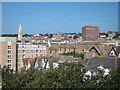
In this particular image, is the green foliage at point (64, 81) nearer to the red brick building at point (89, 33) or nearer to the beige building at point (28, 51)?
the beige building at point (28, 51)

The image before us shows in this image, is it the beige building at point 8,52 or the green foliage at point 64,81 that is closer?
the green foliage at point 64,81

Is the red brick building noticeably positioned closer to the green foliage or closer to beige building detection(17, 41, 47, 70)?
beige building detection(17, 41, 47, 70)

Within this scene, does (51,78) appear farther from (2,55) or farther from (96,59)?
(2,55)

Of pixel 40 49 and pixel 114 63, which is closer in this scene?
pixel 114 63

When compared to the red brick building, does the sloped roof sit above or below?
below

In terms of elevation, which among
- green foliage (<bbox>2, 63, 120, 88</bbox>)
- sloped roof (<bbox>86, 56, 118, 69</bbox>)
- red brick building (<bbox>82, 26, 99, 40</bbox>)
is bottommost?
green foliage (<bbox>2, 63, 120, 88</bbox>)

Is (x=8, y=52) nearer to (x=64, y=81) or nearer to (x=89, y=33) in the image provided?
(x=64, y=81)

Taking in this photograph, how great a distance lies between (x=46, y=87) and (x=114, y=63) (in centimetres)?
190

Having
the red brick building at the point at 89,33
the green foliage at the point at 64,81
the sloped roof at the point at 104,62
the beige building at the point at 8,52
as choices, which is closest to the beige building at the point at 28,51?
the beige building at the point at 8,52

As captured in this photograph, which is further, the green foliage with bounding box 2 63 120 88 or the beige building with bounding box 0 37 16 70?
the beige building with bounding box 0 37 16 70

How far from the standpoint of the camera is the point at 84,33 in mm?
24469

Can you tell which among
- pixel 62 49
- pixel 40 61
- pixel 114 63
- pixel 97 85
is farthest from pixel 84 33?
pixel 97 85

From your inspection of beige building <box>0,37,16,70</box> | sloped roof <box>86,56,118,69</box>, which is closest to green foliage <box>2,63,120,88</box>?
sloped roof <box>86,56,118,69</box>

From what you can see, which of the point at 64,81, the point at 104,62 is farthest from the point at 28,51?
the point at 64,81
